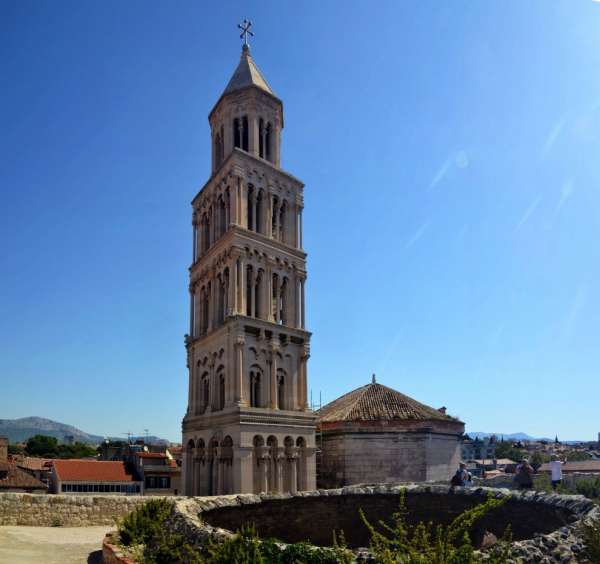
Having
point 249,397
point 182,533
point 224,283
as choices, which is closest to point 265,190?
point 224,283

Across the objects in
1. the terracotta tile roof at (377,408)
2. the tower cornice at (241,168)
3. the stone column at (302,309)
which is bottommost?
the terracotta tile roof at (377,408)

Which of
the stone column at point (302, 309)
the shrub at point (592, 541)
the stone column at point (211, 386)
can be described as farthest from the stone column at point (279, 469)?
the shrub at point (592, 541)

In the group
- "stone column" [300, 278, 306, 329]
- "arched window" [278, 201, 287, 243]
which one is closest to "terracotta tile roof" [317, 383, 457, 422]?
"stone column" [300, 278, 306, 329]

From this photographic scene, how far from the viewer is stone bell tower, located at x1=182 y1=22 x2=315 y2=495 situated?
31.2 metres

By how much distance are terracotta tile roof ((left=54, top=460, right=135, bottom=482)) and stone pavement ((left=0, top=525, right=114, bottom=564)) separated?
1476 inches

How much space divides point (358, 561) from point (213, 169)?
33.1m

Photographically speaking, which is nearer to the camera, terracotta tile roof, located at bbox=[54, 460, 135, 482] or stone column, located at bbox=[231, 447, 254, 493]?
stone column, located at bbox=[231, 447, 254, 493]

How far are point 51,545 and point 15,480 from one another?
29048 millimetres

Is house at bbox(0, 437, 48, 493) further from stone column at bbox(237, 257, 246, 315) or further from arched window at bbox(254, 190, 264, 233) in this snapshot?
arched window at bbox(254, 190, 264, 233)

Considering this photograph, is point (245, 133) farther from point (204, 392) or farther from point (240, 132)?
point (204, 392)

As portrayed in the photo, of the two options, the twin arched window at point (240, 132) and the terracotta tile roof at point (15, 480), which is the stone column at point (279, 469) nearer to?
the twin arched window at point (240, 132)

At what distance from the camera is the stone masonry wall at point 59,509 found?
69.3ft

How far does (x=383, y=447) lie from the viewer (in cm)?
3375

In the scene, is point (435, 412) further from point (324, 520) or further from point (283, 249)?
point (324, 520)
